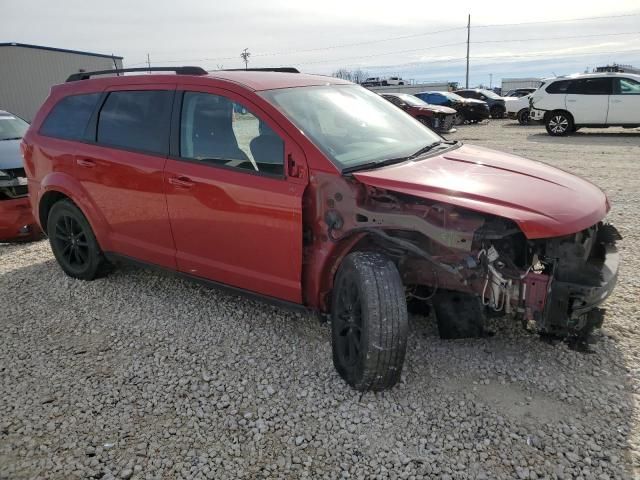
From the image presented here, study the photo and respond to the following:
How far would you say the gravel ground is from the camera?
2.49 meters

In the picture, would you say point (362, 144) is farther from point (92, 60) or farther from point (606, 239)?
point (92, 60)

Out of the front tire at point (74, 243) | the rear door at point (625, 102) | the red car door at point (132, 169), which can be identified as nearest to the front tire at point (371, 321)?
the red car door at point (132, 169)

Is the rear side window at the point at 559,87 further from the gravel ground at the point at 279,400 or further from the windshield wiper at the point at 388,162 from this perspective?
the windshield wiper at the point at 388,162

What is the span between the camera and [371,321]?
2787 millimetres

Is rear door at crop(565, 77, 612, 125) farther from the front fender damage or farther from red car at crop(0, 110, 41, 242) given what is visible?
red car at crop(0, 110, 41, 242)

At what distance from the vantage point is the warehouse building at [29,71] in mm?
26875

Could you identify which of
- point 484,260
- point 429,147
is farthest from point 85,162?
point 484,260

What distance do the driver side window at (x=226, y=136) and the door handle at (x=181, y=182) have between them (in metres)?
0.17

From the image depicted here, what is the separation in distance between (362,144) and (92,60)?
3217 cm

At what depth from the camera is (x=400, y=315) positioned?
9.24ft

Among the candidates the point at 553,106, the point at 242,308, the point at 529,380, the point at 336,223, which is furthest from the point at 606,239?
the point at 553,106

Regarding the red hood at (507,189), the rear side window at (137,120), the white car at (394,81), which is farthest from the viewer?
the white car at (394,81)

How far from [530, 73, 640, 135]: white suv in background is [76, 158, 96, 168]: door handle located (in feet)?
50.1

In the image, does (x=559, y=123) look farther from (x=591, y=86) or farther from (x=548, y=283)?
(x=548, y=283)
